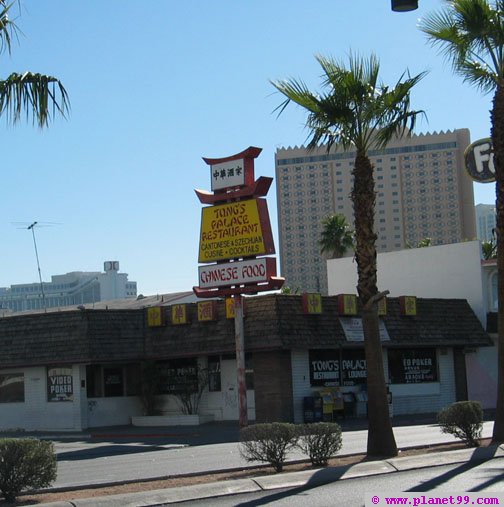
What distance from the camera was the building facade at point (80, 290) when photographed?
110562mm

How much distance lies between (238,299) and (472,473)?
16.0m

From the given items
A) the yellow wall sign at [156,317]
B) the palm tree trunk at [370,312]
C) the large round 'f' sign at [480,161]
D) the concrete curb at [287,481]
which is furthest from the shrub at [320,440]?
the large round 'f' sign at [480,161]

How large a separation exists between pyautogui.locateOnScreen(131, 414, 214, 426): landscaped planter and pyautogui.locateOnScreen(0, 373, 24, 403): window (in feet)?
15.7

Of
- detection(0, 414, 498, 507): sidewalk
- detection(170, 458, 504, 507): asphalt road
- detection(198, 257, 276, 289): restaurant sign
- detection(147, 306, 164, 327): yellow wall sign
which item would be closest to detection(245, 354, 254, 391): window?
detection(0, 414, 498, 507): sidewalk

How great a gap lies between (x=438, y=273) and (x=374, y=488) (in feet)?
93.2

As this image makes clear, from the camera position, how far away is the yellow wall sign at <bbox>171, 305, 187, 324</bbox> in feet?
111

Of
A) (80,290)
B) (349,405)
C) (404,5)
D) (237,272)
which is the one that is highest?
(80,290)

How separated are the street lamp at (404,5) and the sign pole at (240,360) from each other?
791 inches

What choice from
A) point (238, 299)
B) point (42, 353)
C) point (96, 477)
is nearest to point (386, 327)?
point (238, 299)

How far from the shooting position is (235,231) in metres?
29.3

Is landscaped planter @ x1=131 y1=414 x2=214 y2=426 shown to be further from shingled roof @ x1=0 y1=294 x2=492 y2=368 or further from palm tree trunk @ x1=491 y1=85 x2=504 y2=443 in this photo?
palm tree trunk @ x1=491 y1=85 x2=504 y2=443

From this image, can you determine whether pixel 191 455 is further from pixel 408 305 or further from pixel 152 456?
pixel 408 305

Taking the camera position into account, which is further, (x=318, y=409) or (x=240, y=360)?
(x=318, y=409)

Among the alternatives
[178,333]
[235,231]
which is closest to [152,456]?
[235,231]
